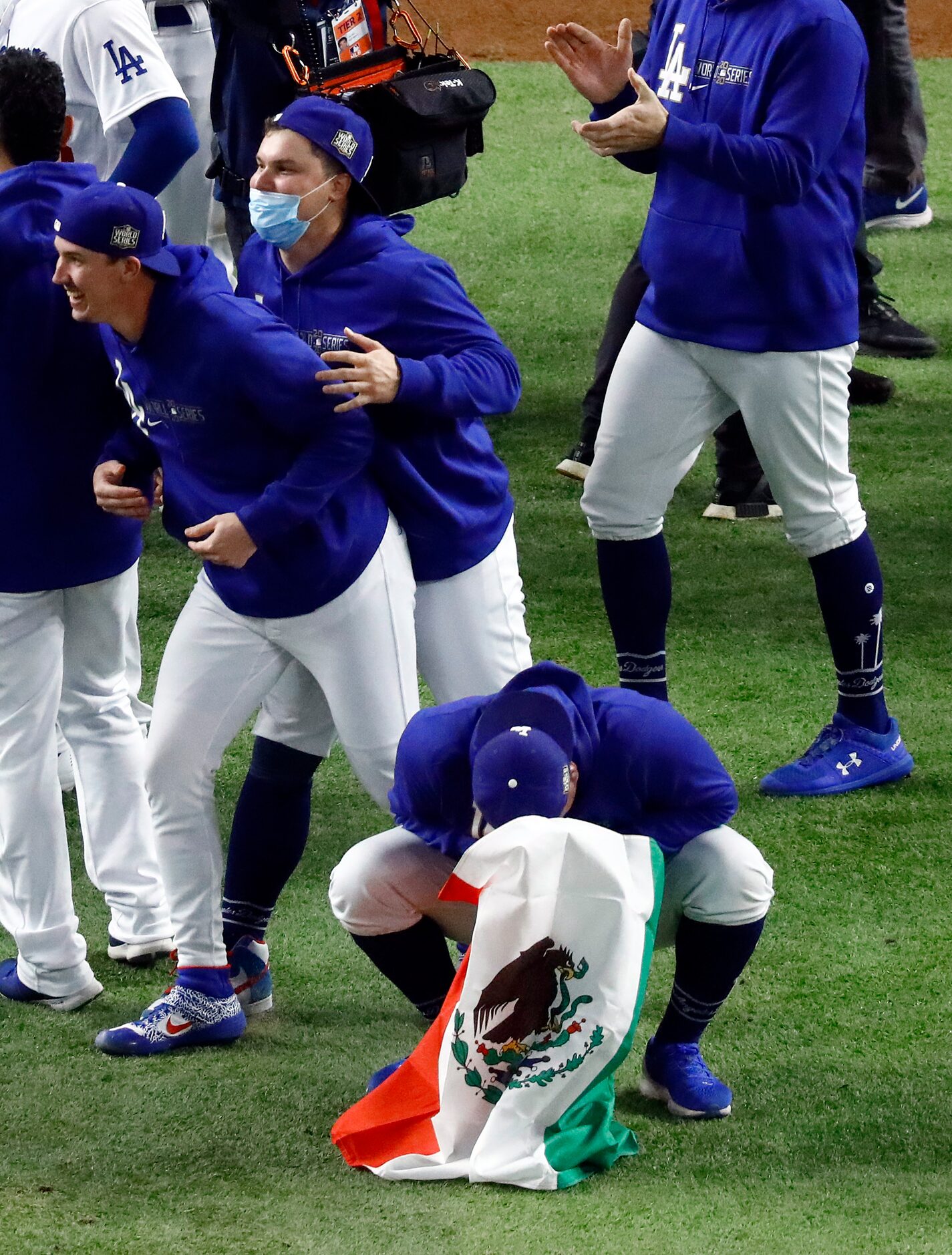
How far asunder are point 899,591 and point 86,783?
2758 millimetres

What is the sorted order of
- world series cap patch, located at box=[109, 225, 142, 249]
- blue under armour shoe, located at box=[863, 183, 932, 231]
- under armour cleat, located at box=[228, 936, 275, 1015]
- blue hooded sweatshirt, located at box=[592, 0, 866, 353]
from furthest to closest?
1. blue under armour shoe, located at box=[863, 183, 932, 231]
2. blue hooded sweatshirt, located at box=[592, 0, 866, 353]
3. under armour cleat, located at box=[228, 936, 275, 1015]
4. world series cap patch, located at box=[109, 225, 142, 249]

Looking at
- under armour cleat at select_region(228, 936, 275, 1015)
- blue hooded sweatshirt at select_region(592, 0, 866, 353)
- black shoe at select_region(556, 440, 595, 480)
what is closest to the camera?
under armour cleat at select_region(228, 936, 275, 1015)

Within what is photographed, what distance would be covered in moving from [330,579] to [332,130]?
0.72 metres

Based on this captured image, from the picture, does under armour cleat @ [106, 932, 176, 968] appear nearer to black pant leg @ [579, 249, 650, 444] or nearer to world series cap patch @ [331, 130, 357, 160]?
world series cap patch @ [331, 130, 357, 160]

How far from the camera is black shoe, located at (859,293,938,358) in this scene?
7.30 meters

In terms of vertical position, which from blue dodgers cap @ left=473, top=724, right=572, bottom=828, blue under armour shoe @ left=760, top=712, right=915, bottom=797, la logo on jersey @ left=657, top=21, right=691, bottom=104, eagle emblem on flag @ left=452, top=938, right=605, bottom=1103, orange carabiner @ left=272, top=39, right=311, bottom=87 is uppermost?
la logo on jersey @ left=657, top=21, right=691, bottom=104

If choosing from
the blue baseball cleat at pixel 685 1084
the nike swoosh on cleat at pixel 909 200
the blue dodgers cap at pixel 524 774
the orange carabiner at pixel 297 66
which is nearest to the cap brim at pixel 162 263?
the blue dodgers cap at pixel 524 774

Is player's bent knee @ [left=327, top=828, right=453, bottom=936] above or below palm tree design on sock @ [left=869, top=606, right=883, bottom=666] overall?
above

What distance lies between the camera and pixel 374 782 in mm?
3102

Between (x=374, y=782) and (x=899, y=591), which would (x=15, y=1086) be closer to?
(x=374, y=782)

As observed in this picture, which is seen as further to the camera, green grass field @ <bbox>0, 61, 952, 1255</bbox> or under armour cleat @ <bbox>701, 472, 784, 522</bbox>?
under armour cleat @ <bbox>701, 472, 784, 522</bbox>

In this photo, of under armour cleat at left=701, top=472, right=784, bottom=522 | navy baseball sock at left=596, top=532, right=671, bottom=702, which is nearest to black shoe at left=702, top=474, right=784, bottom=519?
under armour cleat at left=701, top=472, right=784, bottom=522

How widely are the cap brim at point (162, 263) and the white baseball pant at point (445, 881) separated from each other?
91 centimetres

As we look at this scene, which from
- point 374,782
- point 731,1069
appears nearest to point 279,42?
point 374,782
